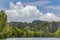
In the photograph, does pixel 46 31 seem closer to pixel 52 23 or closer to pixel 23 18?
pixel 52 23

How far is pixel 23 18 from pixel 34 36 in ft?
4.09

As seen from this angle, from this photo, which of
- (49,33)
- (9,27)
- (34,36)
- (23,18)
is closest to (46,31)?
(49,33)

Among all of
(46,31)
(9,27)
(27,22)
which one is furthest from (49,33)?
(9,27)

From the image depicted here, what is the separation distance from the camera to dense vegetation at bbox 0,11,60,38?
7.84 meters

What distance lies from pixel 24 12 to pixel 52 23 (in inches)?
72.1

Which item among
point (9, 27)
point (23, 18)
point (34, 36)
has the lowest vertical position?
point (34, 36)

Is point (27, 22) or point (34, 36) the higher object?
point (27, 22)

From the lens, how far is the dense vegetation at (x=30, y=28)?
7.84 meters

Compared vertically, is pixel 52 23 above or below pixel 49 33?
above

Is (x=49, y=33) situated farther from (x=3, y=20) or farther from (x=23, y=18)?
(x=3, y=20)

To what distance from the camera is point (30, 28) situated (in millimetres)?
8398

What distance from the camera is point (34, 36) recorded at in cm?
808

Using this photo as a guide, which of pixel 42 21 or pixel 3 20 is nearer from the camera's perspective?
pixel 3 20

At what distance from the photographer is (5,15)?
8.02 meters
